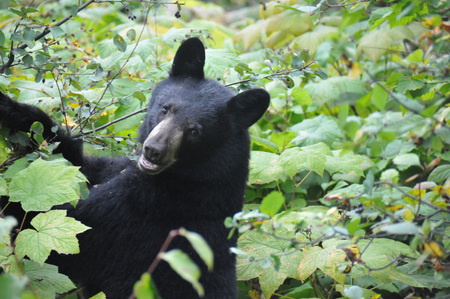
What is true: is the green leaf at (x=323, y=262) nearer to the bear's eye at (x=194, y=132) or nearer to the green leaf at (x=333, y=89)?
the bear's eye at (x=194, y=132)

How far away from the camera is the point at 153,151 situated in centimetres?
336

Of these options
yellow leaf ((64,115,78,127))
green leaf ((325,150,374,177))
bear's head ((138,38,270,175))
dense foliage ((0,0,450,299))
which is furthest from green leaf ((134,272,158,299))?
green leaf ((325,150,374,177))

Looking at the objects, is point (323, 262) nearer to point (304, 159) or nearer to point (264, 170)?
point (304, 159)

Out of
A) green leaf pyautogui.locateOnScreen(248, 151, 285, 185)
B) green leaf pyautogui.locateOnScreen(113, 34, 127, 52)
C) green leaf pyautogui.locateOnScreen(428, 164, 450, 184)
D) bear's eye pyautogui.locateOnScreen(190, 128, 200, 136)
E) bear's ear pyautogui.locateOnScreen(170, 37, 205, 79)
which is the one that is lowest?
green leaf pyautogui.locateOnScreen(248, 151, 285, 185)

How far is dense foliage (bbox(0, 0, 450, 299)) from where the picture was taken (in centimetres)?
249

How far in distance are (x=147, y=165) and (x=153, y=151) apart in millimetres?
110

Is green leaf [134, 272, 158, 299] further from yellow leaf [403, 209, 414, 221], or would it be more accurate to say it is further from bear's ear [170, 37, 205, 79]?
bear's ear [170, 37, 205, 79]

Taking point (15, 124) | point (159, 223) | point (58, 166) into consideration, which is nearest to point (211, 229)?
point (159, 223)

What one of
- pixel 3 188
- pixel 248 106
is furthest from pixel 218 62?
pixel 3 188

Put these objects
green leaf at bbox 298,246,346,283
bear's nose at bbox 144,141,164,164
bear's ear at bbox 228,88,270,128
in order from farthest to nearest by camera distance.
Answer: bear's ear at bbox 228,88,270,128 < green leaf at bbox 298,246,346,283 < bear's nose at bbox 144,141,164,164

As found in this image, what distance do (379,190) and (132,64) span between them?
2.17m

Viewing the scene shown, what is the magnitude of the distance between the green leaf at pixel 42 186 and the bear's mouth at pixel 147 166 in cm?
51

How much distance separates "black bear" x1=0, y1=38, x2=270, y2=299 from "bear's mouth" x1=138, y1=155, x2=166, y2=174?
0.03 metres

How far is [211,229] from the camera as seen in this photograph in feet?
11.8
